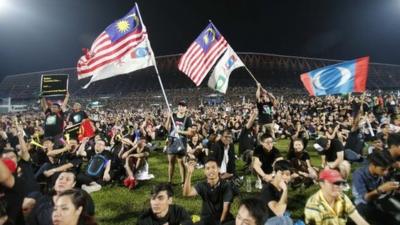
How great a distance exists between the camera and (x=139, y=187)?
10.0 m

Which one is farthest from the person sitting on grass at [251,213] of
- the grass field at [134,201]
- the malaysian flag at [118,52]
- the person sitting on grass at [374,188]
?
the malaysian flag at [118,52]

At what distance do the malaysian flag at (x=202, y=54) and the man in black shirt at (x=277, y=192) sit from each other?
218 inches

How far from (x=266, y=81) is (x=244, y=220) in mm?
57524

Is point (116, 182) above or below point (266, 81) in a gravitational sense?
below

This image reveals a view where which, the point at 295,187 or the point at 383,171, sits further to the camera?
the point at 295,187

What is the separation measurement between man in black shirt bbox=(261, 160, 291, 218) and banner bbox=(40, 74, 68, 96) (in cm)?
825

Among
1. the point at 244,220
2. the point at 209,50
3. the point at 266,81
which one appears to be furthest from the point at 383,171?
the point at 266,81

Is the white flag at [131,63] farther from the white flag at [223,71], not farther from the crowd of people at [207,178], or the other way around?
the white flag at [223,71]

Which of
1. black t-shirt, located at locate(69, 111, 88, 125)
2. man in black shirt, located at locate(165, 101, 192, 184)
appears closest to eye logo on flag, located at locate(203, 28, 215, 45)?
man in black shirt, located at locate(165, 101, 192, 184)

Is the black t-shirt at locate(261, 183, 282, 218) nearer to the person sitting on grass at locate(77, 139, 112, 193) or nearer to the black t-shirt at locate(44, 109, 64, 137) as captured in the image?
the person sitting on grass at locate(77, 139, 112, 193)

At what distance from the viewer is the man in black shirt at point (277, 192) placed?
5.16 m

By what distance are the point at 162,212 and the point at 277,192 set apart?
1.81m

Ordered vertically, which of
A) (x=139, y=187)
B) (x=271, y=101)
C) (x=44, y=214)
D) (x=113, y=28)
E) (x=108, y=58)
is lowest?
(x=139, y=187)

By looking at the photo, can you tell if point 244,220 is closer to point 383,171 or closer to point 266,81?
point 383,171
